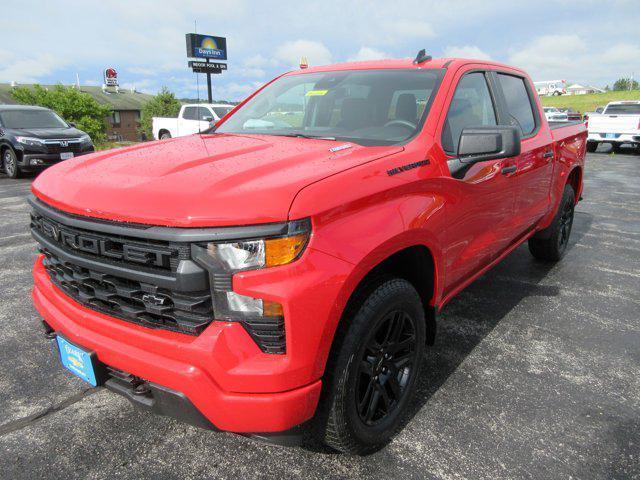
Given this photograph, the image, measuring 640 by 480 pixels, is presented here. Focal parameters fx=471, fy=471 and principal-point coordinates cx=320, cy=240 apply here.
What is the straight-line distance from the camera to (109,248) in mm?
1760

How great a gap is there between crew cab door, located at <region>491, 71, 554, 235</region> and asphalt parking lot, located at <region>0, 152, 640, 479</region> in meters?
0.77

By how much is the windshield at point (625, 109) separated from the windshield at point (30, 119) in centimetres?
1736

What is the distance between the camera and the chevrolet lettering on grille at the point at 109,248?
164cm

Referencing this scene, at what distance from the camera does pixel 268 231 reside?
1554mm

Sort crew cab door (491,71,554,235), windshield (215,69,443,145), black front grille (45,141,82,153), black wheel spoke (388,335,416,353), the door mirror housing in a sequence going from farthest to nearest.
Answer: black front grille (45,141,82,153) < crew cab door (491,71,554,235) < windshield (215,69,443,145) < the door mirror housing < black wheel spoke (388,335,416,353)

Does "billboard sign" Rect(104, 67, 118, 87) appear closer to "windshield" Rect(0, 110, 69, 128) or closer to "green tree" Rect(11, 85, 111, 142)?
"green tree" Rect(11, 85, 111, 142)

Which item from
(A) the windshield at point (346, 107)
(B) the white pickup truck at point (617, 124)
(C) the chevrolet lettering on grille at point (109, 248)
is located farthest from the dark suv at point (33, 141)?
(B) the white pickup truck at point (617, 124)

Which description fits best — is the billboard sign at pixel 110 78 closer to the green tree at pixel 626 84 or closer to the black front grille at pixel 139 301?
the black front grille at pixel 139 301

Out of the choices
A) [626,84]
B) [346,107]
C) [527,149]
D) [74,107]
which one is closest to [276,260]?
[346,107]

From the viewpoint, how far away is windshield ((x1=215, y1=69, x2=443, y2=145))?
258cm

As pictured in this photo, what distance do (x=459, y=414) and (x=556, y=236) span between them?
282 cm

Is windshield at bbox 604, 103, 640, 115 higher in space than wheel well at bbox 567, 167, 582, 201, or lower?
higher

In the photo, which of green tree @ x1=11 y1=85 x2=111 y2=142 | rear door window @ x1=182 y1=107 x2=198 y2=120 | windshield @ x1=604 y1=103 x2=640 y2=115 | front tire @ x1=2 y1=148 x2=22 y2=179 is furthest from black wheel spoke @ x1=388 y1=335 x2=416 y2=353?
green tree @ x1=11 y1=85 x2=111 y2=142

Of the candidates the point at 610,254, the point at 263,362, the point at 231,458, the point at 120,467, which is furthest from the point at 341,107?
the point at 610,254
